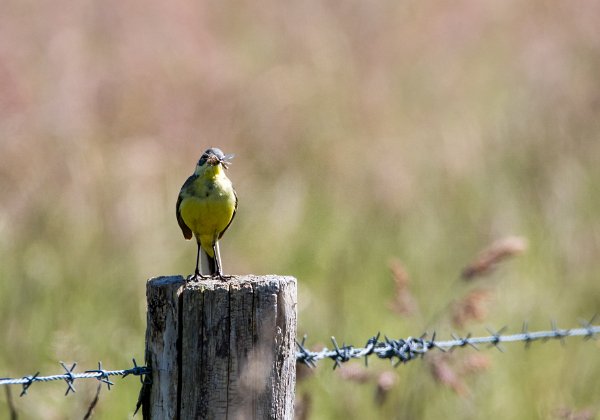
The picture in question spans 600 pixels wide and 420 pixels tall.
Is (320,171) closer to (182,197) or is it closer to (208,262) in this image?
(208,262)

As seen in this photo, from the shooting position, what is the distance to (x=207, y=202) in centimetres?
458

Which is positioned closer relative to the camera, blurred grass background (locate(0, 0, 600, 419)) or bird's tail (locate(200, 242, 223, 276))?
bird's tail (locate(200, 242, 223, 276))

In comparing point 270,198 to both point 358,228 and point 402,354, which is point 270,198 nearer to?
point 358,228

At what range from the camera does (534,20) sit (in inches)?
468

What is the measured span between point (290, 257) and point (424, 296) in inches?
37.6

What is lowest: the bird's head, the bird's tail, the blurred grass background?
the bird's tail

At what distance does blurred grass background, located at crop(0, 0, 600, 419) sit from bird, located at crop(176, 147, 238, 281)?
75 cm

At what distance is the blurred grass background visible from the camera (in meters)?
6.09

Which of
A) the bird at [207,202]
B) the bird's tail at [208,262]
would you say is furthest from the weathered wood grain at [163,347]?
the bird's tail at [208,262]

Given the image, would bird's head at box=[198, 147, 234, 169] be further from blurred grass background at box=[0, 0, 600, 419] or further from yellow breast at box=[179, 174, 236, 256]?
blurred grass background at box=[0, 0, 600, 419]

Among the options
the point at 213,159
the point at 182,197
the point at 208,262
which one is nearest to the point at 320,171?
the point at 208,262

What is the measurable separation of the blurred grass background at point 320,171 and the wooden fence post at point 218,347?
147 centimetres

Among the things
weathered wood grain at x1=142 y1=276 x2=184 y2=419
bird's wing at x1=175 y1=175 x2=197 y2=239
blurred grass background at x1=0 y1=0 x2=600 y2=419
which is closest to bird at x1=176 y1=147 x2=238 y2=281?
bird's wing at x1=175 y1=175 x2=197 y2=239

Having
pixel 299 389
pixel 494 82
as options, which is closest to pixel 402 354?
pixel 299 389
